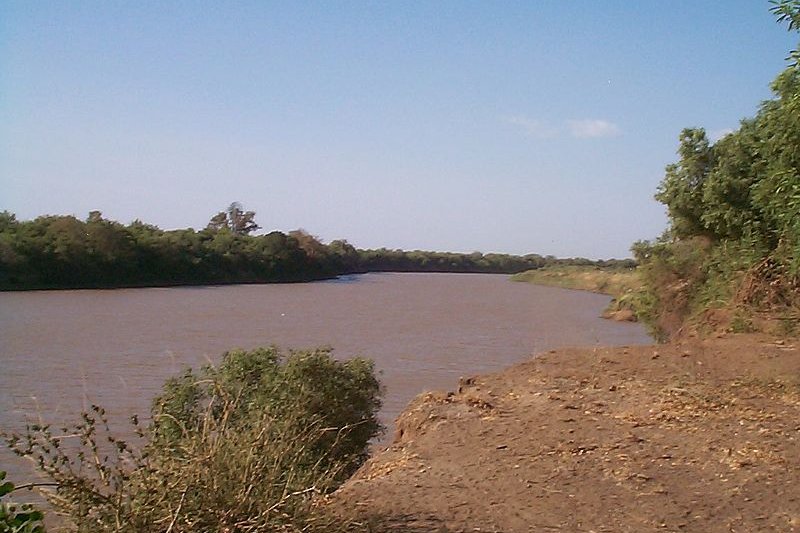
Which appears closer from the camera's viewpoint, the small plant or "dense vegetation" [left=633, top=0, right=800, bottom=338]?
the small plant

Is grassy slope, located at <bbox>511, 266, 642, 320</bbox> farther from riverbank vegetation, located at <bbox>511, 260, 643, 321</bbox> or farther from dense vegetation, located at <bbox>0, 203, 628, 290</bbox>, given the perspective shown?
dense vegetation, located at <bbox>0, 203, 628, 290</bbox>

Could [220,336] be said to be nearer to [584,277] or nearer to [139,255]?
[139,255]

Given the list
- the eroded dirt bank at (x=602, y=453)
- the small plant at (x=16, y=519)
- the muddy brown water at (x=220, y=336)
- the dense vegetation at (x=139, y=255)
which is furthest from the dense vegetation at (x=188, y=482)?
the dense vegetation at (x=139, y=255)

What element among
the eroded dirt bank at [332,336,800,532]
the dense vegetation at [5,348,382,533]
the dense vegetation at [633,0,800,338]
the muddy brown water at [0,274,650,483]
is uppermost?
the dense vegetation at [633,0,800,338]

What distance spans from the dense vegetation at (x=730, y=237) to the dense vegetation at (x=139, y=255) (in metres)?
31.1

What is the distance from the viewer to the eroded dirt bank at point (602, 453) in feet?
16.7

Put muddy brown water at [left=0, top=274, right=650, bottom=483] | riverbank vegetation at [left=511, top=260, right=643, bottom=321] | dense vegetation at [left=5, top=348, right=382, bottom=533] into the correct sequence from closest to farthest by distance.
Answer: dense vegetation at [left=5, top=348, right=382, bottom=533]
muddy brown water at [left=0, top=274, right=650, bottom=483]
riverbank vegetation at [left=511, top=260, right=643, bottom=321]

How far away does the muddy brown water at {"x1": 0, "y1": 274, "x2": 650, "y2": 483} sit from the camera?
16.0 m

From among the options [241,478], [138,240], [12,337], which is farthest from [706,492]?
[138,240]

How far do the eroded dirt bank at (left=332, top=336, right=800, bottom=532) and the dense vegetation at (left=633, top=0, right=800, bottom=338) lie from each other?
6.73 ft

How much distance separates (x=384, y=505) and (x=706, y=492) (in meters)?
2.17

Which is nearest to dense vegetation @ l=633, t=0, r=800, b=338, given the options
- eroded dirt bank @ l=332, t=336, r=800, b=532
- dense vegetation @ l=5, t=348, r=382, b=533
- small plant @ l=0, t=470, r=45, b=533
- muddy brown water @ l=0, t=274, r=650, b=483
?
eroded dirt bank @ l=332, t=336, r=800, b=532

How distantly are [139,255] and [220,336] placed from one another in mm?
25341

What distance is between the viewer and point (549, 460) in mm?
6234
